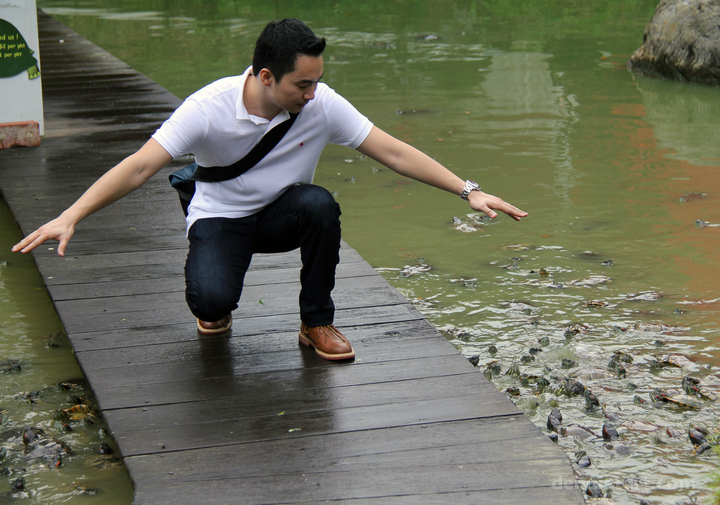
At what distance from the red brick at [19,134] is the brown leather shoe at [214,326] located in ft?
13.3

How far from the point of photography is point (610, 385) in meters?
3.56

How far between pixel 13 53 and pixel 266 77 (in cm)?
439

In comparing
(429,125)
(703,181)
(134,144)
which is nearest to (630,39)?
(429,125)

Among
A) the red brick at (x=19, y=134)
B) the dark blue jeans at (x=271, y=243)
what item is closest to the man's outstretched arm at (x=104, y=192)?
the dark blue jeans at (x=271, y=243)

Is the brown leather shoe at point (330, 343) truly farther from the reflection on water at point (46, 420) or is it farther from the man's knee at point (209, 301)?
the reflection on water at point (46, 420)

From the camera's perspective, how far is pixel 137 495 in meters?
2.51

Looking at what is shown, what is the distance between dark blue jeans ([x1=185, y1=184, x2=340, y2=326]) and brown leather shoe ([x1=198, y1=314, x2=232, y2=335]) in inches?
9.9

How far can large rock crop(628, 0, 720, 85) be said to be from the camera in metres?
9.47

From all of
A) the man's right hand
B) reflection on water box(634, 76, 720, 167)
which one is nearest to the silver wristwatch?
the man's right hand

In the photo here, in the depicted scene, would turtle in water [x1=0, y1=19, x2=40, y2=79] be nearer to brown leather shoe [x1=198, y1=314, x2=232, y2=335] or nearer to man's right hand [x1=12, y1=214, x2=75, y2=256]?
brown leather shoe [x1=198, y1=314, x2=232, y2=335]

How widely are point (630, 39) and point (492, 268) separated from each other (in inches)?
350

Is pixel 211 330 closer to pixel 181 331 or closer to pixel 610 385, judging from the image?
pixel 181 331

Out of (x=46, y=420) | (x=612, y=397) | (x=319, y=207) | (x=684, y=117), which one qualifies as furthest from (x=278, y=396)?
(x=684, y=117)

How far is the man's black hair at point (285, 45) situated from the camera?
2893 millimetres
